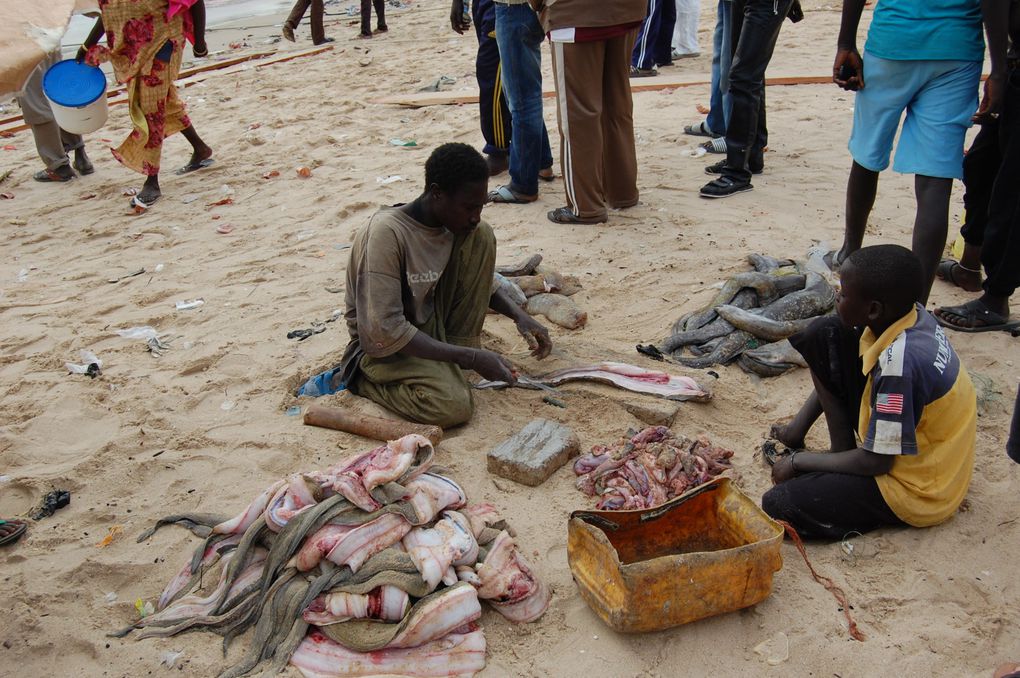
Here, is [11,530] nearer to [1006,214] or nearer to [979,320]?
[979,320]

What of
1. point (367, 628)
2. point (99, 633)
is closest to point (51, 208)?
point (99, 633)

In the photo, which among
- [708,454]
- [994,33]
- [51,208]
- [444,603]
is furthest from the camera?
[51,208]

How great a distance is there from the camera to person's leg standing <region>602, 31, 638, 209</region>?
508cm

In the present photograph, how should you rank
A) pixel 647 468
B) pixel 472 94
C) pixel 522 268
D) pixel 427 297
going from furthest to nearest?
pixel 472 94, pixel 522 268, pixel 427 297, pixel 647 468

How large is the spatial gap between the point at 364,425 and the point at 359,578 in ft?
3.10

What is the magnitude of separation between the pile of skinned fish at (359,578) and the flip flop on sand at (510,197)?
324 centimetres

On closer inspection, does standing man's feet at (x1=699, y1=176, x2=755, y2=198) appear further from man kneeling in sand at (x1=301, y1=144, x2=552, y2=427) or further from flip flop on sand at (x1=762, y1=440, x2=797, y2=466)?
flip flop on sand at (x1=762, y1=440, x2=797, y2=466)

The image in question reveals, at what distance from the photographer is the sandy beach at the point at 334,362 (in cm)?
232

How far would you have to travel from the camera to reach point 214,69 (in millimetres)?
10453

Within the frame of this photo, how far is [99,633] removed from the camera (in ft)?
7.89

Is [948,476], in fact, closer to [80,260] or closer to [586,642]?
[586,642]

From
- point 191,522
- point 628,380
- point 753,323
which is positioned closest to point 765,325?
point 753,323

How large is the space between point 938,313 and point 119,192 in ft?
19.7

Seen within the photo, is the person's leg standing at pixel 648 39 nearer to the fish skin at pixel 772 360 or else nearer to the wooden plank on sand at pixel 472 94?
the wooden plank on sand at pixel 472 94
